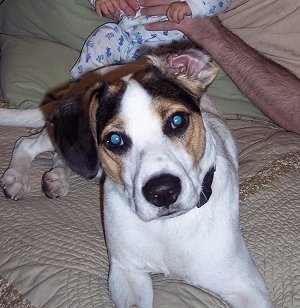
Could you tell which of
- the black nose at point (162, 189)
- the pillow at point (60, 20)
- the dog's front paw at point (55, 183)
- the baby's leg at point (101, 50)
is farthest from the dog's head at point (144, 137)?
the pillow at point (60, 20)

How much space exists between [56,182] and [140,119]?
680mm

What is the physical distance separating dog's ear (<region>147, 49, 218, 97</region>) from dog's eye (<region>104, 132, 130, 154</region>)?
280 millimetres

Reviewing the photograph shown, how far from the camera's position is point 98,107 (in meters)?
1.71

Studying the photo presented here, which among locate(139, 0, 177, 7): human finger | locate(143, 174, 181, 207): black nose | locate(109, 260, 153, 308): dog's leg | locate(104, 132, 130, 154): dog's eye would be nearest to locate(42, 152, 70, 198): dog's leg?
locate(109, 260, 153, 308): dog's leg

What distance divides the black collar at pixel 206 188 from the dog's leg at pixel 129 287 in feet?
0.92

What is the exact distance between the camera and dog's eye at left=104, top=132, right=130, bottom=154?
1625mm

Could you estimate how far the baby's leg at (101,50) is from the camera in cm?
257

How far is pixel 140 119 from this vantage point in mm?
1598

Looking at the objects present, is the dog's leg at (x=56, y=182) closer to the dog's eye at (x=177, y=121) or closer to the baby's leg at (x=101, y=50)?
the baby's leg at (x=101, y=50)

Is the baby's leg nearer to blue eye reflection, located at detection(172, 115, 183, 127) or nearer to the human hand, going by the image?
the human hand

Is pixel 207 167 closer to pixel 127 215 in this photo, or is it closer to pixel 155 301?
pixel 127 215

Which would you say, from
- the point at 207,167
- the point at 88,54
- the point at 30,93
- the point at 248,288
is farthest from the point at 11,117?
the point at 248,288

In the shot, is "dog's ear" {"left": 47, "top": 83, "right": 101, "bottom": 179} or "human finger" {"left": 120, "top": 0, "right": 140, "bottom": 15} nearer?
"dog's ear" {"left": 47, "top": 83, "right": 101, "bottom": 179}

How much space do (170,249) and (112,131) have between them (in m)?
0.40
